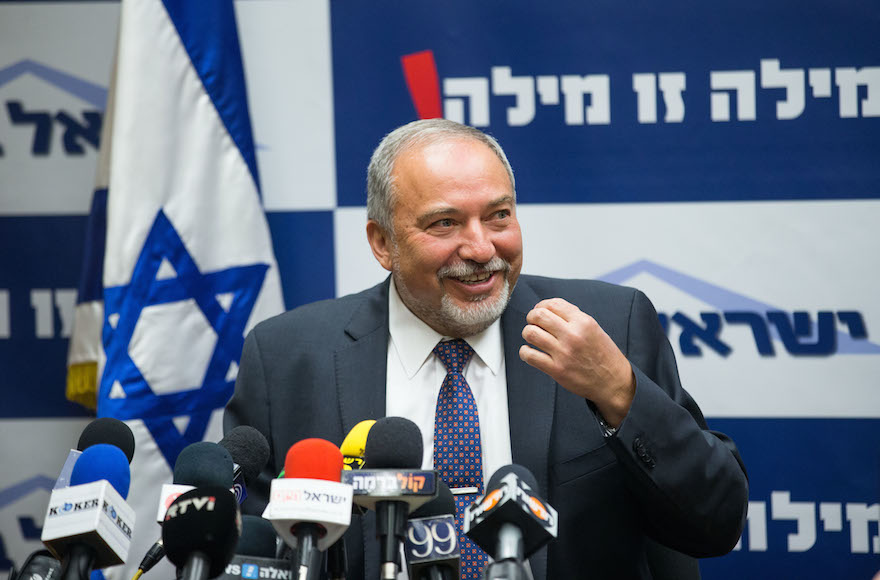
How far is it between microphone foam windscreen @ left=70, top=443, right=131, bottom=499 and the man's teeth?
98 centimetres

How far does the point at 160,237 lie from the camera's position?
9.24 ft

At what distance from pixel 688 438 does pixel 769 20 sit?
1758mm

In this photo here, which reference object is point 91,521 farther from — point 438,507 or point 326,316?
point 326,316

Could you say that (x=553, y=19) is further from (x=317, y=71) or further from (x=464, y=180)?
(x=464, y=180)

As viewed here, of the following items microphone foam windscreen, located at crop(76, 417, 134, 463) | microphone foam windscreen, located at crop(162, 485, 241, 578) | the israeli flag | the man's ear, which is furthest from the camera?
the israeli flag

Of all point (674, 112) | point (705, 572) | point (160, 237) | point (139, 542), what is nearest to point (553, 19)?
point (674, 112)

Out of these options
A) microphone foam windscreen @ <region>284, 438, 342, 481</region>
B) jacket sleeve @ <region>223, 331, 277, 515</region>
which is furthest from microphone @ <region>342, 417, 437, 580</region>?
jacket sleeve @ <region>223, 331, 277, 515</region>

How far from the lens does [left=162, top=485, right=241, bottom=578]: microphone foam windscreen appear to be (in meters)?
1.14

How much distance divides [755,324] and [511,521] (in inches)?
79.4

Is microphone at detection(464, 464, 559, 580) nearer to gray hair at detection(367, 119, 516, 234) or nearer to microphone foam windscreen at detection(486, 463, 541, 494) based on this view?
microphone foam windscreen at detection(486, 463, 541, 494)

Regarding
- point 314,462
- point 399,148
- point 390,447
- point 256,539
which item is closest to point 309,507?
point 314,462

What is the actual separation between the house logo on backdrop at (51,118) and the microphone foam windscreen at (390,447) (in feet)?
7.59

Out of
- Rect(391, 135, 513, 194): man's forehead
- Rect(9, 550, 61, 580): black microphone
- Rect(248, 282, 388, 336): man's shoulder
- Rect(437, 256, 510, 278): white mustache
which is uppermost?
Rect(391, 135, 513, 194): man's forehead

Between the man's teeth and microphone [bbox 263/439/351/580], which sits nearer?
microphone [bbox 263/439/351/580]
